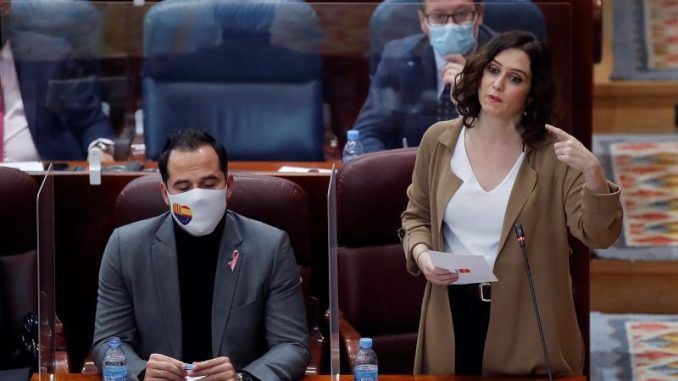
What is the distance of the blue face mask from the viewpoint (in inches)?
115

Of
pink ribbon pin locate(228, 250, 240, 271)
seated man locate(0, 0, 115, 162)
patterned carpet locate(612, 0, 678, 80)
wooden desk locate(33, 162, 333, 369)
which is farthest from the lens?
patterned carpet locate(612, 0, 678, 80)

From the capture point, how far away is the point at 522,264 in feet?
6.61

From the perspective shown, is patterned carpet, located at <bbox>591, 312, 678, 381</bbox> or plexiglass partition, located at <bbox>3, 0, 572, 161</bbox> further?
plexiglass partition, located at <bbox>3, 0, 572, 161</bbox>

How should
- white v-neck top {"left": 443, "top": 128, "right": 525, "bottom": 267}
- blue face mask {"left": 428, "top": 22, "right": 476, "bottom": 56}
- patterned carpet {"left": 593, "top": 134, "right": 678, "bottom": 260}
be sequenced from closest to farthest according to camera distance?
white v-neck top {"left": 443, "top": 128, "right": 525, "bottom": 267}, blue face mask {"left": 428, "top": 22, "right": 476, "bottom": 56}, patterned carpet {"left": 593, "top": 134, "right": 678, "bottom": 260}

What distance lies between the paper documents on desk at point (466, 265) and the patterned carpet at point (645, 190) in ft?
5.10

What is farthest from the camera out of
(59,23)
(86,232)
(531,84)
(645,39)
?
(645,39)

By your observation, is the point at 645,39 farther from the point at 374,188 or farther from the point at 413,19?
the point at 374,188

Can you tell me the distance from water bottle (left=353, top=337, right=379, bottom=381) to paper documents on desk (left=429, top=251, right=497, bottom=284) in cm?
16

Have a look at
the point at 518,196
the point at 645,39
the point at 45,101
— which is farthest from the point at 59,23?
the point at 645,39

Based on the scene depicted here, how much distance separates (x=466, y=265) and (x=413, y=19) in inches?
46.3

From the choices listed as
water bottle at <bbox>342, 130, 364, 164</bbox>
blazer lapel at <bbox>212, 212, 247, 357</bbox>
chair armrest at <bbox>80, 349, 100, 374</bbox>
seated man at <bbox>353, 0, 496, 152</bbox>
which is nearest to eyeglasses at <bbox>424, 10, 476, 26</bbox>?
seated man at <bbox>353, 0, 496, 152</bbox>

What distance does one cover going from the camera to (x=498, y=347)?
2.05 meters

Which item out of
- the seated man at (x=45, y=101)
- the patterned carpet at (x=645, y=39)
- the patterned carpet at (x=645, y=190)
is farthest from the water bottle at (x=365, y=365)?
the patterned carpet at (x=645, y=39)

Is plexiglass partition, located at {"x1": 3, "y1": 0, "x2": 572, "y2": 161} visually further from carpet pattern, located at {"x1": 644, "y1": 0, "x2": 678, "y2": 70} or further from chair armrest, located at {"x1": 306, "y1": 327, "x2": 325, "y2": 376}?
carpet pattern, located at {"x1": 644, "y1": 0, "x2": 678, "y2": 70}
